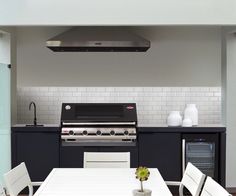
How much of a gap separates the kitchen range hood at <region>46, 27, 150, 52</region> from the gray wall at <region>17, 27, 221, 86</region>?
551 millimetres

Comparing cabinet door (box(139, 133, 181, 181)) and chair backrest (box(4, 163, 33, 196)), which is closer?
chair backrest (box(4, 163, 33, 196))

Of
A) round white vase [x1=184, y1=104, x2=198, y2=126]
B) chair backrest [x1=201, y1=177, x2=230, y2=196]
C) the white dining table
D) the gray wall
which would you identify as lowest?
the white dining table

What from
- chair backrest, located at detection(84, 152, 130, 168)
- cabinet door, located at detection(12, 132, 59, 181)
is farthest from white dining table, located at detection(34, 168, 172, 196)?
cabinet door, located at detection(12, 132, 59, 181)

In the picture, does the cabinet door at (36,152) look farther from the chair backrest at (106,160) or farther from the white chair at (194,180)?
the white chair at (194,180)

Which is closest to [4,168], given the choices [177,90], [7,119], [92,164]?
[7,119]

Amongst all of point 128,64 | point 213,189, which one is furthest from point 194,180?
point 128,64

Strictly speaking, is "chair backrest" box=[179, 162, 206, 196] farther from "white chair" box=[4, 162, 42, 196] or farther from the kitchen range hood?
the kitchen range hood

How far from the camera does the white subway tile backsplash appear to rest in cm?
578

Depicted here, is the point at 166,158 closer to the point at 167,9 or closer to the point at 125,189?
the point at 167,9

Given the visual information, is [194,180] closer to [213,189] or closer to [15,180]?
[213,189]

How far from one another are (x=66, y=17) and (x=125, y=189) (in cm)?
265

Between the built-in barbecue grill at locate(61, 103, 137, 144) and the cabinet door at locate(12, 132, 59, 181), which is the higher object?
the built-in barbecue grill at locate(61, 103, 137, 144)

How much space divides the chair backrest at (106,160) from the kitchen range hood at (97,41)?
5.85 ft

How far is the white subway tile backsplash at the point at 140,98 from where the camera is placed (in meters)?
5.78
